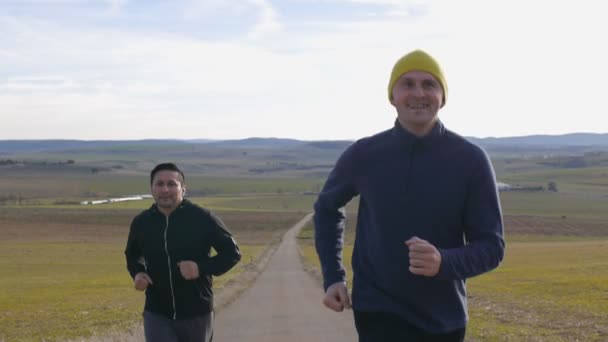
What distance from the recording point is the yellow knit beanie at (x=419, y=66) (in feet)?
13.0

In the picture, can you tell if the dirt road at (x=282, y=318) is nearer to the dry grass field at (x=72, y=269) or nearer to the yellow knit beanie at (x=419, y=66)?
the dry grass field at (x=72, y=269)

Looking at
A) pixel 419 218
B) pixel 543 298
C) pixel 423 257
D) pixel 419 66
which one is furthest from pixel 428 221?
pixel 543 298

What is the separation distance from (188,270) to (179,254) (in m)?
0.19

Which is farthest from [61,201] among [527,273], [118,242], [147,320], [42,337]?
[147,320]

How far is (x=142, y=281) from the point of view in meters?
5.84

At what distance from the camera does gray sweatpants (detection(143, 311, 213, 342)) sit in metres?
5.88

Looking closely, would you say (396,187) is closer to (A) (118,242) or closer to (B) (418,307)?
(B) (418,307)

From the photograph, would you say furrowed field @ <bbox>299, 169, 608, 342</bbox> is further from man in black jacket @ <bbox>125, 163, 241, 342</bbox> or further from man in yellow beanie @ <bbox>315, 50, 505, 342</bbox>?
man in yellow beanie @ <bbox>315, 50, 505, 342</bbox>

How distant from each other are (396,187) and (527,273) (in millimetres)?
33016

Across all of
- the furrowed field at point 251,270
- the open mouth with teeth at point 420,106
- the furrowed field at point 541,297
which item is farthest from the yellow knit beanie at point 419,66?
the furrowed field at point 541,297

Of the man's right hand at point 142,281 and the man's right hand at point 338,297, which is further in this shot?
the man's right hand at point 142,281

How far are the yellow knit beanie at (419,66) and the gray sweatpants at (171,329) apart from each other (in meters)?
2.63

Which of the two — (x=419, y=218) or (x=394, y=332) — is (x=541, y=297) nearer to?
(x=394, y=332)

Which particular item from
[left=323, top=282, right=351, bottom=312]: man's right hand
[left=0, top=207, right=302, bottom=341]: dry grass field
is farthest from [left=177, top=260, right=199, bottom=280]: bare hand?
[left=0, top=207, right=302, bottom=341]: dry grass field
